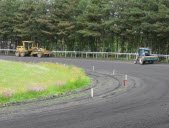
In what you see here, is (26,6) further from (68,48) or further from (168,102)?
(168,102)

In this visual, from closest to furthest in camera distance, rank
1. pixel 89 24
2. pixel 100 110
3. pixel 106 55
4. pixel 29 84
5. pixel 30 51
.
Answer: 1. pixel 100 110
2. pixel 29 84
3. pixel 89 24
4. pixel 106 55
5. pixel 30 51

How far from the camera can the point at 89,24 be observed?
51.1 meters

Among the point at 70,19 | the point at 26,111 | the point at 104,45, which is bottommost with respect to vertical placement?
the point at 26,111

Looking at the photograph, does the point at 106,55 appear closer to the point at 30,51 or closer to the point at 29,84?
the point at 30,51

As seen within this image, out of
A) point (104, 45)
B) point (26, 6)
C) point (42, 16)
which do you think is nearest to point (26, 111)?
point (104, 45)

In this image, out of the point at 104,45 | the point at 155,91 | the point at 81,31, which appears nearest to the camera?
the point at 155,91

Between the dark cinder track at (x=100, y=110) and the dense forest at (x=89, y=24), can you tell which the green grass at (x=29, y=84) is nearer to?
the dark cinder track at (x=100, y=110)

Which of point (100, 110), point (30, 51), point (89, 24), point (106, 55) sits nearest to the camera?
point (100, 110)

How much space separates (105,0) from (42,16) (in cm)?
1329

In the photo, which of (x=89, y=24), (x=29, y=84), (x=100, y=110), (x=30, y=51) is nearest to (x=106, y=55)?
(x=89, y=24)

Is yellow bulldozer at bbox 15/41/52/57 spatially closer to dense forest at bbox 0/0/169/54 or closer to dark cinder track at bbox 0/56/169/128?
dense forest at bbox 0/0/169/54

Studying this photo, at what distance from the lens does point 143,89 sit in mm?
20734

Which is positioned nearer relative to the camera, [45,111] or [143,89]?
[45,111]

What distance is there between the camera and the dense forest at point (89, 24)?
45156mm
